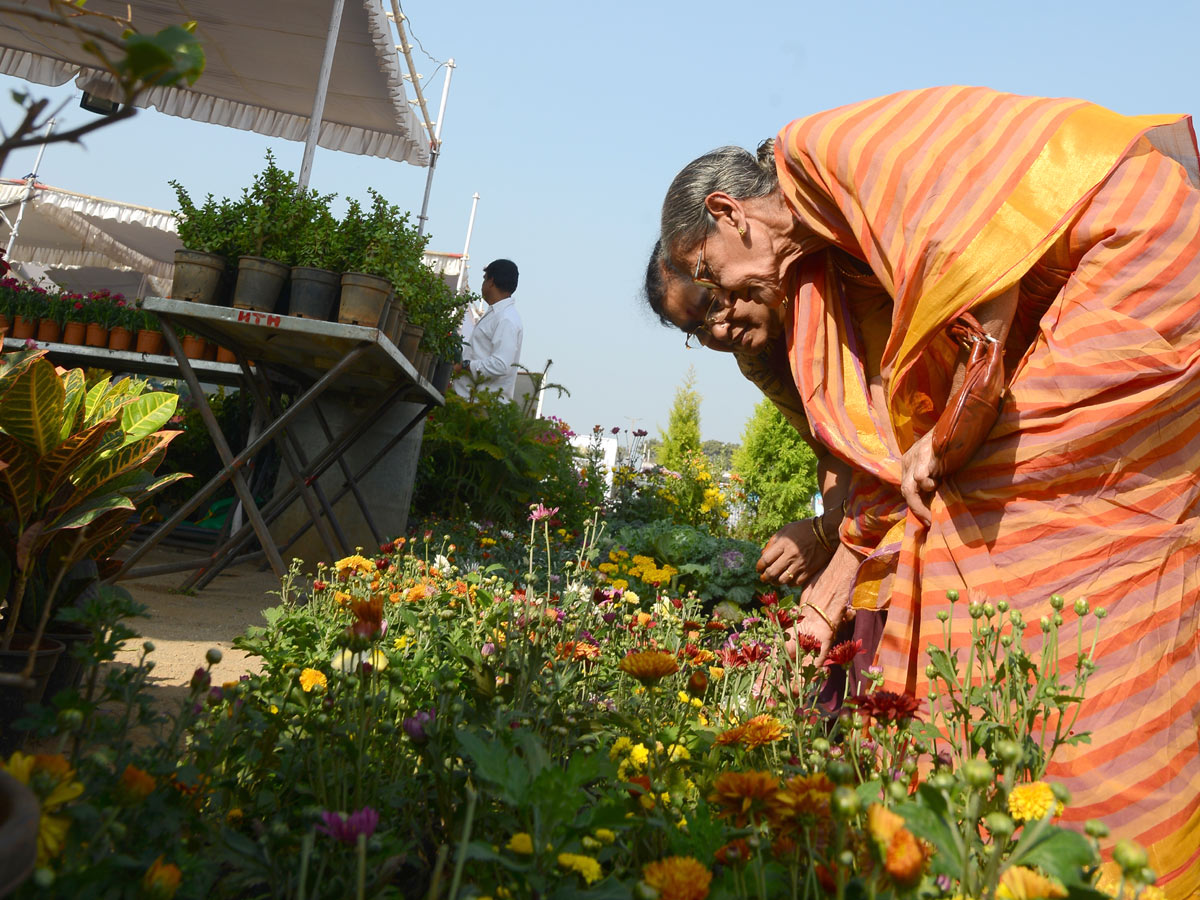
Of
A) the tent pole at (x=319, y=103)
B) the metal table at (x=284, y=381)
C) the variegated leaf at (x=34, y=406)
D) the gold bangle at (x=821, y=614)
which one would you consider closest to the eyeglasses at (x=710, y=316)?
the gold bangle at (x=821, y=614)

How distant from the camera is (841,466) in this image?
2.25 metres

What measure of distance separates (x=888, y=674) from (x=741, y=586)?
3.87m

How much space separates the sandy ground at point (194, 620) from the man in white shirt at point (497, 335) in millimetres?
3127

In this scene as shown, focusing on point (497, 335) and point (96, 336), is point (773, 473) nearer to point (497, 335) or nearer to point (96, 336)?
point (497, 335)

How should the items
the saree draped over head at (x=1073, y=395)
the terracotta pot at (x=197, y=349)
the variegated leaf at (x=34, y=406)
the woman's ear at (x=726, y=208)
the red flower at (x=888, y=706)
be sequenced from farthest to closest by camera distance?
1. the terracotta pot at (x=197, y=349)
2. the woman's ear at (x=726, y=208)
3. the variegated leaf at (x=34, y=406)
4. the saree draped over head at (x=1073, y=395)
5. the red flower at (x=888, y=706)

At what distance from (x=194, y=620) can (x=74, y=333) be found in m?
3.94

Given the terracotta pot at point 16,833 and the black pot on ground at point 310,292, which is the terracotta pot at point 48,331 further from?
the terracotta pot at point 16,833

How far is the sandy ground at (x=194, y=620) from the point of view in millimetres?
2816

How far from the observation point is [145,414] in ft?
6.96

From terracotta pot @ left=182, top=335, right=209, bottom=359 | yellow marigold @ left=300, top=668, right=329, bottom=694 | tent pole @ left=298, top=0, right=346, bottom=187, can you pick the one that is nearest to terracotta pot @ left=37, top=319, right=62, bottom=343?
terracotta pot @ left=182, top=335, right=209, bottom=359

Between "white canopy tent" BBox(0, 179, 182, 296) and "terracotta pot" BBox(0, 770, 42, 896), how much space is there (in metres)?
14.6

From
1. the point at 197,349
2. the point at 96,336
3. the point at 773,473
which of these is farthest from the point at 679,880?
the point at 773,473

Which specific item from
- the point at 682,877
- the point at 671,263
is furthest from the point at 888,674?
the point at 671,263

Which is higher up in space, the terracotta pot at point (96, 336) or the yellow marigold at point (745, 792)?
the terracotta pot at point (96, 336)
